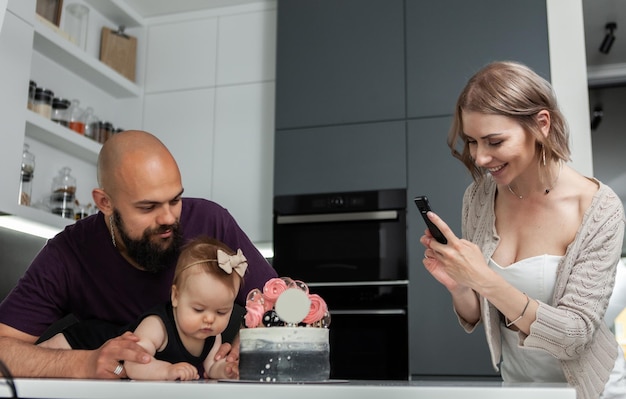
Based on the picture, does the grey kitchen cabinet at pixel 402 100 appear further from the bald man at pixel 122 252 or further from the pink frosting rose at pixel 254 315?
the pink frosting rose at pixel 254 315

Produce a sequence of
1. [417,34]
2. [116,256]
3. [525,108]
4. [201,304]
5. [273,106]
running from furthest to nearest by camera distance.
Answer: [273,106]
[417,34]
[116,256]
[525,108]
[201,304]

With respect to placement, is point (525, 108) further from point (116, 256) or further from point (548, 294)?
point (116, 256)

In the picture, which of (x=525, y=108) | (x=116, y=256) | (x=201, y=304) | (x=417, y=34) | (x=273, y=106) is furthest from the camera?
(x=273, y=106)

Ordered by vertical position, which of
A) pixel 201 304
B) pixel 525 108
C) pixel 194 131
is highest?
pixel 194 131

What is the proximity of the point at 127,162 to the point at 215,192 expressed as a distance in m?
1.96

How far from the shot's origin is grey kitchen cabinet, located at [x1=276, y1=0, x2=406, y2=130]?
3219mm

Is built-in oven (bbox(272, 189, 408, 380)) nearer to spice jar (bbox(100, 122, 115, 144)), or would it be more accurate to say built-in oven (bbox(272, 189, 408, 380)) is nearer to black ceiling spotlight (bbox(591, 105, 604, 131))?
spice jar (bbox(100, 122, 115, 144))

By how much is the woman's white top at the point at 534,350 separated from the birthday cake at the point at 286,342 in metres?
0.67

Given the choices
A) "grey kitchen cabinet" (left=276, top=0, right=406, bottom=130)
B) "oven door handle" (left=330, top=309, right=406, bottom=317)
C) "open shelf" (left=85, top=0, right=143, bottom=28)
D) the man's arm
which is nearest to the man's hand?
the man's arm

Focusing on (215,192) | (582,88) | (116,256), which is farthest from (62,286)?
(582,88)

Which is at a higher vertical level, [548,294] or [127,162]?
[127,162]

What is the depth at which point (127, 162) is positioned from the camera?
1651 mm

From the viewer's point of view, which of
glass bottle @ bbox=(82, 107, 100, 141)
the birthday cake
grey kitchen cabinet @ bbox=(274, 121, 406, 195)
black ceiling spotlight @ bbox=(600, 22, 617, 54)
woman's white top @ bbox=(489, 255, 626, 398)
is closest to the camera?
the birthday cake

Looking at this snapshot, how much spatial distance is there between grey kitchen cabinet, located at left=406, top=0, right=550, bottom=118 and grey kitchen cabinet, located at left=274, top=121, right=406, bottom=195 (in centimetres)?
17
